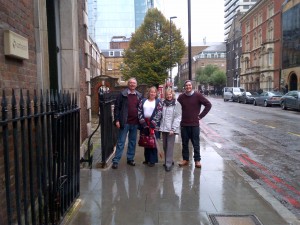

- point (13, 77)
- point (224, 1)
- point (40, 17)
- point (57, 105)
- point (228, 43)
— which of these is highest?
point (224, 1)

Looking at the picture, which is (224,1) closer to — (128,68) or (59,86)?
(128,68)

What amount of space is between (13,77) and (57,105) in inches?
28.4

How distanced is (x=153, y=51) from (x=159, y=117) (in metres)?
32.9

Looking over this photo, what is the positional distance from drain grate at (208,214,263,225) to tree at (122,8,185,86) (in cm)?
3414

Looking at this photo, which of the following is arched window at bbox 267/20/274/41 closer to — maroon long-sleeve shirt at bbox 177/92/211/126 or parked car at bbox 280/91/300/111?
parked car at bbox 280/91/300/111

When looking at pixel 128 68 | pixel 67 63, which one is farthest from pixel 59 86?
pixel 128 68

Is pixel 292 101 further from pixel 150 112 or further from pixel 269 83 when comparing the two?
pixel 269 83

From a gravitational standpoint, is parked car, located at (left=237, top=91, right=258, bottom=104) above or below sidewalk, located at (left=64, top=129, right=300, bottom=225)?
above

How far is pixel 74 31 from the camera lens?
23.2ft

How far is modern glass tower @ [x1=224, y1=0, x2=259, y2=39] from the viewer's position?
138 m

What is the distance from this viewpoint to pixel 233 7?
486 ft

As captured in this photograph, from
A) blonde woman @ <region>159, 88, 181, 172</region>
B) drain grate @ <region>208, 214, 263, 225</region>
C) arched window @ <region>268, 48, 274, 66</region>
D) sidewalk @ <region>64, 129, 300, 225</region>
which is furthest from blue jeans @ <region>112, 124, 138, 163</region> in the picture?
arched window @ <region>268, 48, 274, 66</region>

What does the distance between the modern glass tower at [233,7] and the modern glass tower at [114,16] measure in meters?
49.3

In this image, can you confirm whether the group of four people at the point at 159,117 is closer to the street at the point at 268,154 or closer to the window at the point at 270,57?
the street at the point at 268,154
